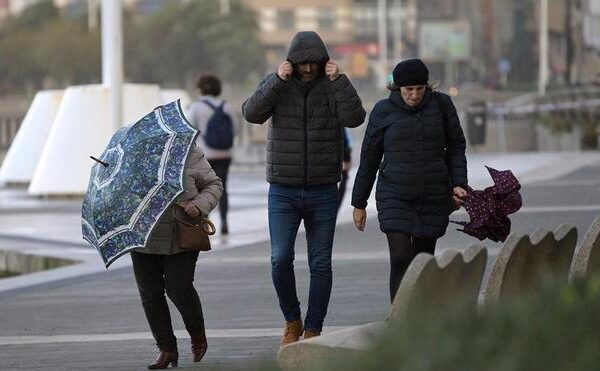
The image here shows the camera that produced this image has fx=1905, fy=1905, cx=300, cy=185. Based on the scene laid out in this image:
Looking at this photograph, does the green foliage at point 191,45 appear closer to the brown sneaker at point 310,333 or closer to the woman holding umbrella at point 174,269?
the brown sneaker at point 310,333

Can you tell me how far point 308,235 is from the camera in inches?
407

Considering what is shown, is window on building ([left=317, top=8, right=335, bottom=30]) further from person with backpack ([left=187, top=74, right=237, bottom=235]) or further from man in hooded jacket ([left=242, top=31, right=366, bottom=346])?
man in hooded jacket ([left=242, top=31, right=366, bottom=346])

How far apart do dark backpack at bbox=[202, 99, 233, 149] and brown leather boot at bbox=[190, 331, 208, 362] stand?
27.2 feet

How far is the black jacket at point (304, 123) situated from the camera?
1009cm

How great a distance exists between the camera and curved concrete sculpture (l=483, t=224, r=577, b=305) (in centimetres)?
798

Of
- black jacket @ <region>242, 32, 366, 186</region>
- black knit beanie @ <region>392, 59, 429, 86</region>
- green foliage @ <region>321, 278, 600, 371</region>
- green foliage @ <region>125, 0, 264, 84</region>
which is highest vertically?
black knit beanie @ <region>392, 59, 429, 86</region>

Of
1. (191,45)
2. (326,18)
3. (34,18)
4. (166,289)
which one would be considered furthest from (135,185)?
(326,18)

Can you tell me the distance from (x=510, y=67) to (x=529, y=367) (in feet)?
479

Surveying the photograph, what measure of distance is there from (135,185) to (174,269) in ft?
1.58

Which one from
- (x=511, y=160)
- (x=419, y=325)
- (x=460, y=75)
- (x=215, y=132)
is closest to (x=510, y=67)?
(x=460, y=75)

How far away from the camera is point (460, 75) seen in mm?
163375

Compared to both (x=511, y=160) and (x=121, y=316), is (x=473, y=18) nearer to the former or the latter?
(x=511, y=160)

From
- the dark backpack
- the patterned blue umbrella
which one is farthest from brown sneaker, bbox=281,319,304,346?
the dark backpack

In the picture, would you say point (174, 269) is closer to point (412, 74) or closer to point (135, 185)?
point (135, 185)
